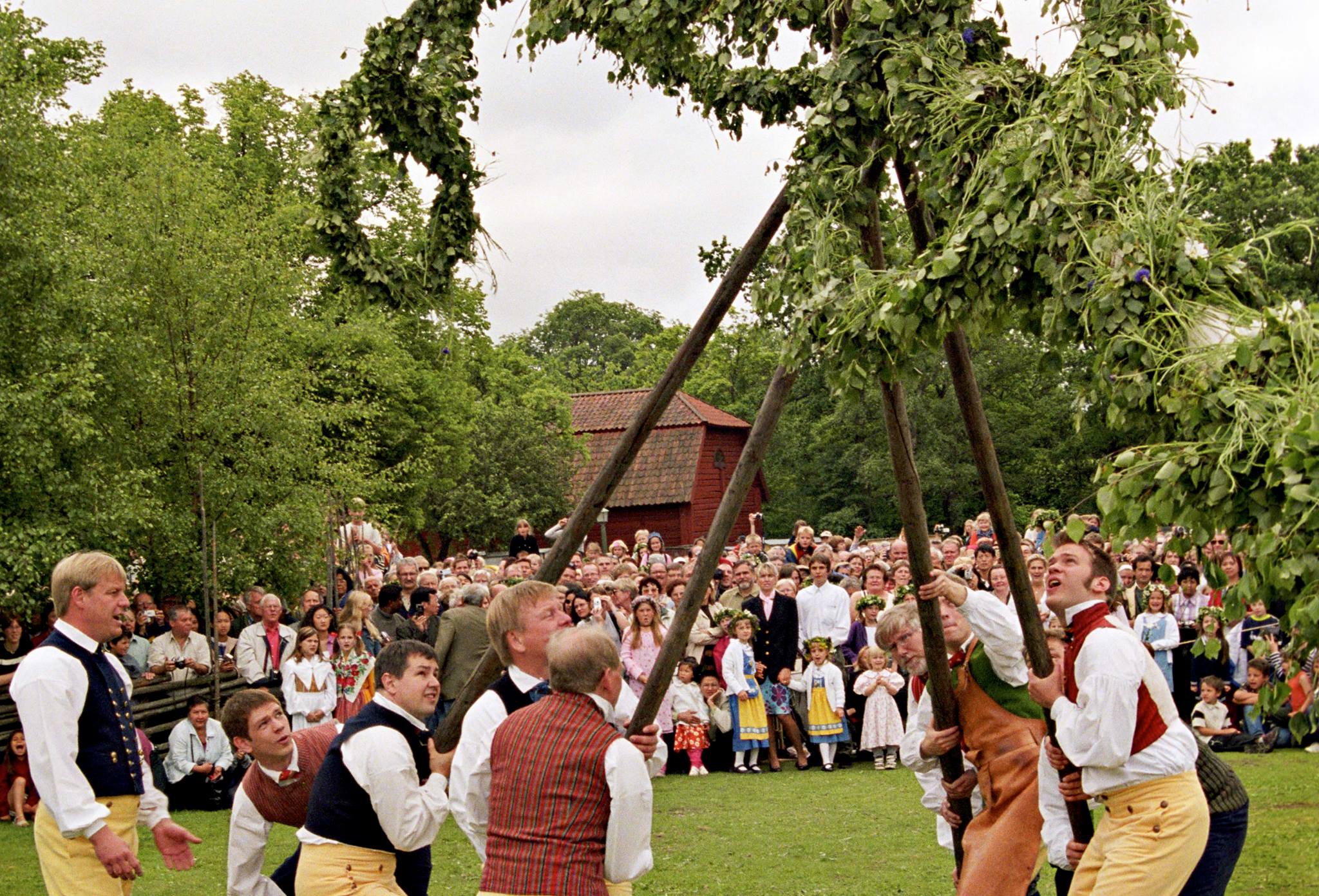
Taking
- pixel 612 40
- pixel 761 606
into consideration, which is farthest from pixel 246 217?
pixel 612 40

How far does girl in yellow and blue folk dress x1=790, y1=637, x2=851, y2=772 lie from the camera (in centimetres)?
1264

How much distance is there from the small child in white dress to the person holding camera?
17.1 ft

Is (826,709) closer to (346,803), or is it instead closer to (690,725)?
(690,725)

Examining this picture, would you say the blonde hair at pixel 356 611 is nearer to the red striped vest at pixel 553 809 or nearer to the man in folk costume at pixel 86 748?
the man in folk costume at pixel 86 748

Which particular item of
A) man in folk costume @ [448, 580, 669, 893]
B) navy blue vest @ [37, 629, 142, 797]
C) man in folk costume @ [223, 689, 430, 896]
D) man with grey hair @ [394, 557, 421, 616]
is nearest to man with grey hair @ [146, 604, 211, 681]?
man with grey hair @ [394, 557, 421, 616]

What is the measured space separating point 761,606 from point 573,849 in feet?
30.5

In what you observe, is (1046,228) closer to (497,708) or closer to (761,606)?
(497,708)

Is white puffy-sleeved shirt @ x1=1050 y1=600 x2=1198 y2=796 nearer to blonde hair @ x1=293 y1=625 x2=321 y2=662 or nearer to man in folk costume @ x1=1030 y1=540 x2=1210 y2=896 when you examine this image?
man in folk costume @ x1=1030 y1=540 x2=1210 y2=896

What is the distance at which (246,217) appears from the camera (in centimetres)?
1736

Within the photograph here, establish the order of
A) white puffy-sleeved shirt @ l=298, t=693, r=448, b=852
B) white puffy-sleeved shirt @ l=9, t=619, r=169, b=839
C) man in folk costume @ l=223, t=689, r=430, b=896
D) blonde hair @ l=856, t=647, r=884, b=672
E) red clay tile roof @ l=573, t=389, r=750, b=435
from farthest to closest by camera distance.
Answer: red clay tile roof @ l=573, t=389, r=750, b=435
blonde hair @ l=856, t=647, r=884, b=672
man in folk costume @ l=223, t=689, r=430, b=896
white puffy-sleeved shirt @ l=9, t=619, r=169, b=839
white puffy-sleeved shirt @ l=298, t=693, r=448, b=852

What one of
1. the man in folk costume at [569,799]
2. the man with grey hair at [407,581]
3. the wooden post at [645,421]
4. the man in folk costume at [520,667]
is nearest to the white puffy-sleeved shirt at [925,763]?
the man in folk costume at [520,667]

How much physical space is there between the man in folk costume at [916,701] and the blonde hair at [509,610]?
5.23 feet

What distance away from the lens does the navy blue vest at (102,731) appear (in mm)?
5086

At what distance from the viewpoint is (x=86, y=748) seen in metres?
5.07
